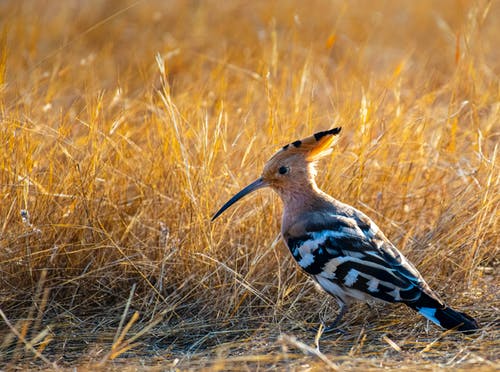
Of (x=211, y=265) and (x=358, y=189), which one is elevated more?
(x=358, y=189)

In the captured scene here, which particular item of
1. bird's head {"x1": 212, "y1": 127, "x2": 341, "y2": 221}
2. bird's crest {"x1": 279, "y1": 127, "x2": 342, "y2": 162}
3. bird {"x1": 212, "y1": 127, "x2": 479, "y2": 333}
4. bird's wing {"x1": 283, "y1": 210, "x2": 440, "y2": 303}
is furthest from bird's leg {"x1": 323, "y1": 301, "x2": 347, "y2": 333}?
bird's crest {"x1": 279, "y1": 127, "x2": 342, "y2": 162}

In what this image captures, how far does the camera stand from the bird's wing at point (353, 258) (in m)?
3.04

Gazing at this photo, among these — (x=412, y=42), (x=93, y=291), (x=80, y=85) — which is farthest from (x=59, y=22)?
(x=93, y=291)

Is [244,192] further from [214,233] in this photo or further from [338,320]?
[338,320]

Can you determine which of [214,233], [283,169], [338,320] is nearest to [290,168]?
[283,169]

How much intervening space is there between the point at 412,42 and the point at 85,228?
4794 mm

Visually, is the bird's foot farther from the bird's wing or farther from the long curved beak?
the long curved beak

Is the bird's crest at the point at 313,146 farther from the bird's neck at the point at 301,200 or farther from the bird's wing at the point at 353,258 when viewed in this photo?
the bird's wing at the point at 353,258

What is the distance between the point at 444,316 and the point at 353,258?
1.37 feet

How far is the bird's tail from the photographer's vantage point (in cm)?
297

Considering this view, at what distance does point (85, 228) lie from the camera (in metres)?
3.52

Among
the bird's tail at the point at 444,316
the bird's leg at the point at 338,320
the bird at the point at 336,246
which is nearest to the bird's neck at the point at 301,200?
Answer: the bird at the point at 336,246

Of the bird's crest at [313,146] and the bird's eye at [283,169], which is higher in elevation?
the bird's crest at [313,146]

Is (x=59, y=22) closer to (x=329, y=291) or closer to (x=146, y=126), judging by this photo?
(x=146, y=126)
